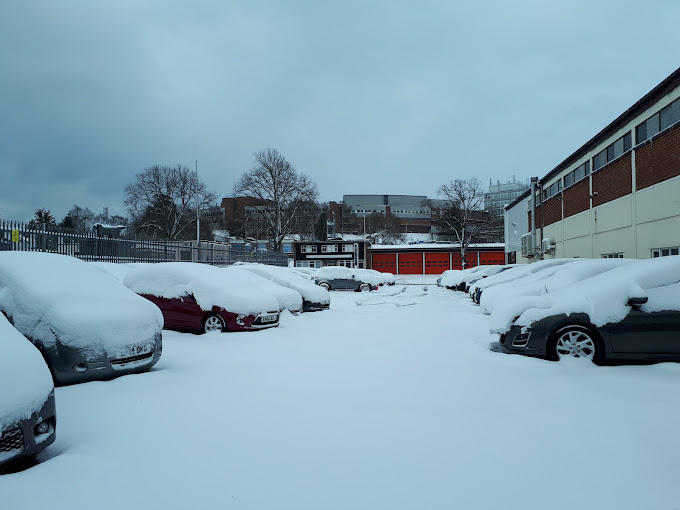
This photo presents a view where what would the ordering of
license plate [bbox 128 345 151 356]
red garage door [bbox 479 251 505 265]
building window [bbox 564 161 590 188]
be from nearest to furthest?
license plate [bbox 128 345 151 356]
building window [bbox 564 161 590 188]
red garage door [bbox 479 251 505 265]

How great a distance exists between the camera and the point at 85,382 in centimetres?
483

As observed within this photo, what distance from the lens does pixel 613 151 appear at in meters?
18.6

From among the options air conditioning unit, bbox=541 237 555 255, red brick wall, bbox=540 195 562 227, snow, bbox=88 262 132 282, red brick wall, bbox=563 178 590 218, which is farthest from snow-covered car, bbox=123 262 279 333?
red brick wall, bbox=540 195 562 227

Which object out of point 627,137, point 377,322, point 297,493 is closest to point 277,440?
point 297,493

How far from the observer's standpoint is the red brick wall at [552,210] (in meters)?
26.6

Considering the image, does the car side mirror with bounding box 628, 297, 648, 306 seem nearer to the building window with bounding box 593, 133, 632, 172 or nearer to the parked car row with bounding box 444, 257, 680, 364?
the parked car row with bounding box 444, 257, 680, 364

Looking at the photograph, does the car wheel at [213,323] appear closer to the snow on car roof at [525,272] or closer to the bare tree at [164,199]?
the snow on car roof at [525,272]

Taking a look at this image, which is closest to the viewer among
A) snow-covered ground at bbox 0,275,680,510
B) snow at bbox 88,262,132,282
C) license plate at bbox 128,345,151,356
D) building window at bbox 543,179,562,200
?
snow-covered ground at bbox 0,275,680,510

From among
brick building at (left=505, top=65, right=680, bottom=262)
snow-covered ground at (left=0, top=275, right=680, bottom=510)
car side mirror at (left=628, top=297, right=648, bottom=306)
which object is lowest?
snow-covered ground at (left=0, top=275, right=680, bottom=510)

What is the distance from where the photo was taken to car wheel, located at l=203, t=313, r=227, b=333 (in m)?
8.62

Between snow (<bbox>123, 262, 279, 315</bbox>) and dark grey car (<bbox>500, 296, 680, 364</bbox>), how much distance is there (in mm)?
5017

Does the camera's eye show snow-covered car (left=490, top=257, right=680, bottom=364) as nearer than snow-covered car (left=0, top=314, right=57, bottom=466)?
No

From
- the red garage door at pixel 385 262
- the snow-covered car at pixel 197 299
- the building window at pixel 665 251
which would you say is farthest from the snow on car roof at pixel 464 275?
the red garage door at pixel 385 262

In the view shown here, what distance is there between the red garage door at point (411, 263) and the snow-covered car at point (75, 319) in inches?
2038
